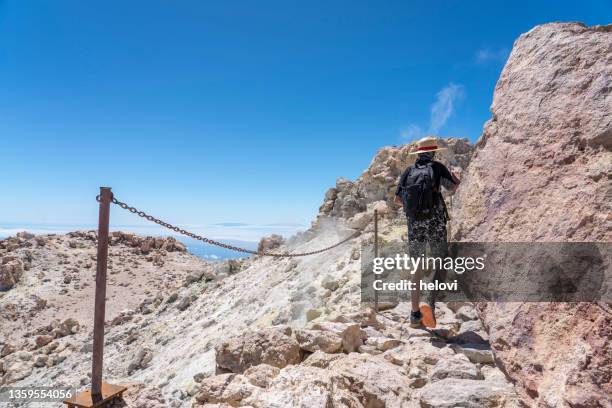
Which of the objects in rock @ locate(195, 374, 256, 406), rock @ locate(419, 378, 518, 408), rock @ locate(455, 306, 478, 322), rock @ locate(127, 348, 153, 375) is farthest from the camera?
rock @ locate(127, 348, 153, 375)

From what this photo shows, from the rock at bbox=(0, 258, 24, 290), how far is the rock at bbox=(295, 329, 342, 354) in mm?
27384

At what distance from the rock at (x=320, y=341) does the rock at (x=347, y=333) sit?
0.21 feet

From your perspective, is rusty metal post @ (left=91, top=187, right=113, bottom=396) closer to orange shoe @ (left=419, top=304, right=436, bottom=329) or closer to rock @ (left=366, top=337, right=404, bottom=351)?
rock @ (left=366, top=337, right=404, bottom=351)

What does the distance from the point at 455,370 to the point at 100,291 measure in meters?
3.24

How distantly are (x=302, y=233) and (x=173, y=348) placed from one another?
7.23 m

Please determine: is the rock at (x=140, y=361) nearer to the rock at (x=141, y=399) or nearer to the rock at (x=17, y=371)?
the rock at (x=17, y=371)

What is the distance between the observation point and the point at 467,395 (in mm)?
2842

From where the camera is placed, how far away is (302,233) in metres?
15.7

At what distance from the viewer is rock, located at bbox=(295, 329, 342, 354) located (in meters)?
3.94

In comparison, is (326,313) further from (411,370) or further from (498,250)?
(498,250)

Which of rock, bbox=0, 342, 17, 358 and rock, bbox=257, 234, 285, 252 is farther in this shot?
rock, bbox=257, 234, 285, 252

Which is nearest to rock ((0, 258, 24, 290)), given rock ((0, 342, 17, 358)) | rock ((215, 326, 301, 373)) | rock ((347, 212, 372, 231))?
rock ((0, 342, 17, 358))

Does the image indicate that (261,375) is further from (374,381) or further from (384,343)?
(384,343)

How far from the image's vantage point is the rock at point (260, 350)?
3881mm
